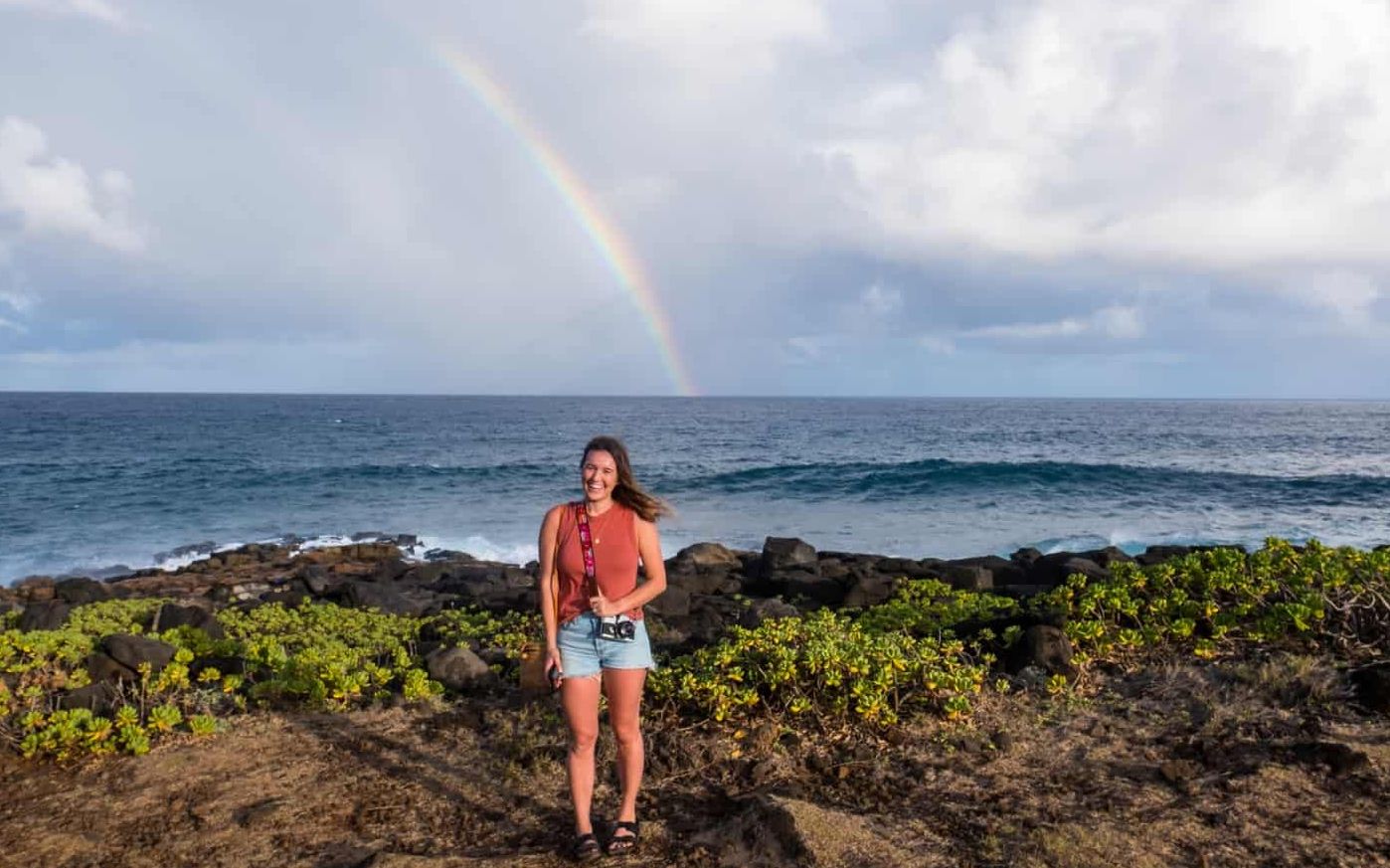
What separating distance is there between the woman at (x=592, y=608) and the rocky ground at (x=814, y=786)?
0.47 m

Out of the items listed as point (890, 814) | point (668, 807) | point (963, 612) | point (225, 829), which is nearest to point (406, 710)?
point (225, 829)

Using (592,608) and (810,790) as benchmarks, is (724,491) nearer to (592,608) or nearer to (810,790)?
(810,790)

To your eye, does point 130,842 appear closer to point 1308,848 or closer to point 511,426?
point 1308,848

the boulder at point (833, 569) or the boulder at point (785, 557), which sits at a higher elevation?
the boulder at point (785, 557)

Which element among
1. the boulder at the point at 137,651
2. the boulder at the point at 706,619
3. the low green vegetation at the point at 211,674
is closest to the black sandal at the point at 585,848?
the low green vegetation at the point at 211,674

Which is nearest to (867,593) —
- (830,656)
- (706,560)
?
(830,656)

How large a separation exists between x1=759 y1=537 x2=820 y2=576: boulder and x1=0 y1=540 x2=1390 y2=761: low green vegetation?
520 centimetres

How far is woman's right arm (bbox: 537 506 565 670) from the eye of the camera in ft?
13.0

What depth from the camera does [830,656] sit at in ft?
17.7

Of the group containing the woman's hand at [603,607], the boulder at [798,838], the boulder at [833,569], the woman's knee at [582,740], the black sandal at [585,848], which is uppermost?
the woman's hand at [603,607]

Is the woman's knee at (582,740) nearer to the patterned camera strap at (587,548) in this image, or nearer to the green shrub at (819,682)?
the patterned camera strap at (587,548)

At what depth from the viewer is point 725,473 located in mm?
37344

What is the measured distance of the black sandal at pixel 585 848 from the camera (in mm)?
3971

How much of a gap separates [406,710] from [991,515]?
22267 mm
